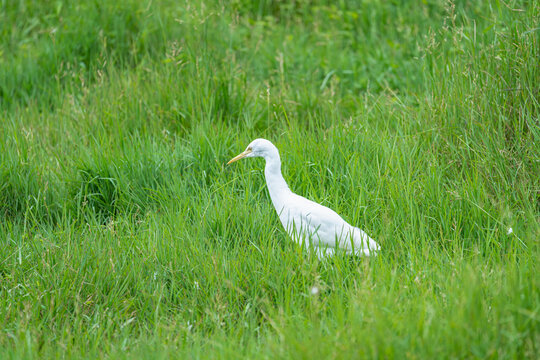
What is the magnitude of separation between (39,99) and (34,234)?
2236 mm

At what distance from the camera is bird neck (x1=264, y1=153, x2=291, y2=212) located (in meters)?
3.75

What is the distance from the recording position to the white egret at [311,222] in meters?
3.34

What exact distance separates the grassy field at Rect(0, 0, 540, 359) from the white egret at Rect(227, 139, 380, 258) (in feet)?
0.44

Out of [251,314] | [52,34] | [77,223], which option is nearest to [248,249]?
[251,314]

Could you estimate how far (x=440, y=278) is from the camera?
289 cm

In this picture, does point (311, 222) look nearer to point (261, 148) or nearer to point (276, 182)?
point (276, 182)

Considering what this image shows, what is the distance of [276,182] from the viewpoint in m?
3.77

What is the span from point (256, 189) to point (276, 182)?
536mm

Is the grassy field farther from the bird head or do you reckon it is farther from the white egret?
the bird head

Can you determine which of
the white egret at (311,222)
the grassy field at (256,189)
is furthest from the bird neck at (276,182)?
the grassy field at (256,189)

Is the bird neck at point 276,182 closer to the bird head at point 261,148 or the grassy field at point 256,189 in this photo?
the bird head at point 261,148

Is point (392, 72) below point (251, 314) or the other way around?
the other way around

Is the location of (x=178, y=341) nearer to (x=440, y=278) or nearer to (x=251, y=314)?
(x=251, y=314)

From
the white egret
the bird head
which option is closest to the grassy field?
the white egret
